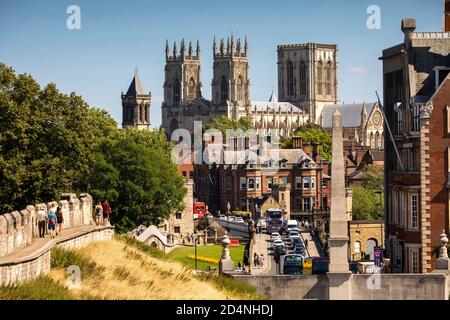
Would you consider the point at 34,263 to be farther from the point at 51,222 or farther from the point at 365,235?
the point at 365,235

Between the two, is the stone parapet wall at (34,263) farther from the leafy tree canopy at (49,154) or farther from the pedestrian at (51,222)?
the leafy tree canopy at (49,154)

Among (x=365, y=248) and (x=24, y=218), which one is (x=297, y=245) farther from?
(x=24, y=218)

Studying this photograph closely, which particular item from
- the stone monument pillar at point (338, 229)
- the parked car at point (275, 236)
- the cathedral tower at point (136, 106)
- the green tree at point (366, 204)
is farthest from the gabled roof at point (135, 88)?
the stone monument pillar at point (338, 229)

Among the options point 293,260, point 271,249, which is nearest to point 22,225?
point 293,260

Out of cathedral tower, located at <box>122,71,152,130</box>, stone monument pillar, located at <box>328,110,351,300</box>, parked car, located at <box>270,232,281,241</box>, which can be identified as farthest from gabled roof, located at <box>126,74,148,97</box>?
stone monument pillar, located at <box>328,110,351,300</box>

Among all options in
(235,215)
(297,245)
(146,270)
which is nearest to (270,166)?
(235,215)

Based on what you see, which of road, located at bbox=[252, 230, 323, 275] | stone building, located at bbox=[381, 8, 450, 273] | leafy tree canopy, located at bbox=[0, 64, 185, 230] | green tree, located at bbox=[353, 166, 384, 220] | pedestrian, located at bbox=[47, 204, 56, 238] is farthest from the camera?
green tree, located at bbox=[353, 166, 384, 220]

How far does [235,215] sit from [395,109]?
230 ft

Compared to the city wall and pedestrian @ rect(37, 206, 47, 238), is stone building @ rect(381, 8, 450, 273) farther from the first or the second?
pedestrian @ rect(37, 206, 47, 238)

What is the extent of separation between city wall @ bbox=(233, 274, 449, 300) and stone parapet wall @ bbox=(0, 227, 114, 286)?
5194 millimetres

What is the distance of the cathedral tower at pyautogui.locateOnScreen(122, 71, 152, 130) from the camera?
18738 cm

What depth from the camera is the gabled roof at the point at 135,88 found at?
189m

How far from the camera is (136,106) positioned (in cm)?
18738
